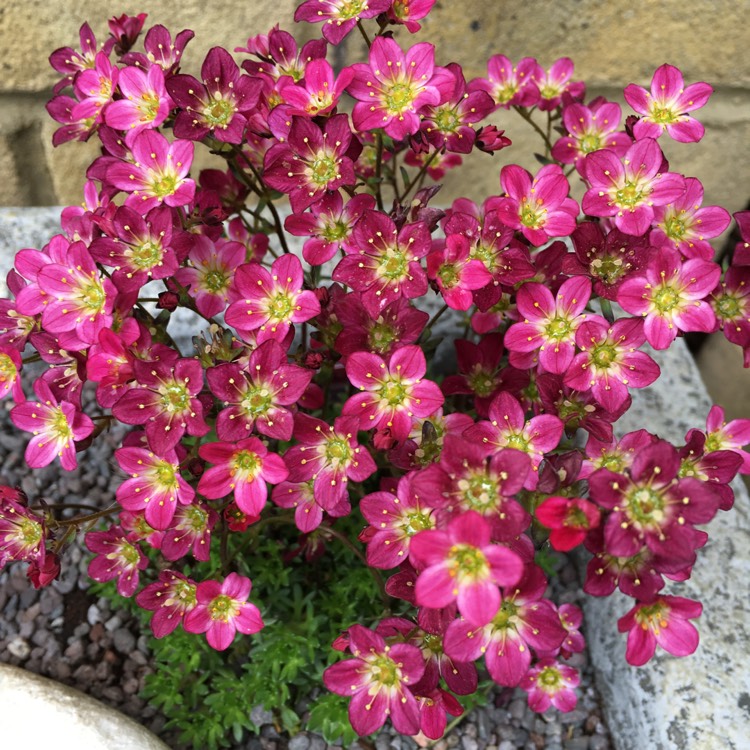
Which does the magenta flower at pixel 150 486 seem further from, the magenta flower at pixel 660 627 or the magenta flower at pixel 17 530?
the magenta flower at pixel 660 627

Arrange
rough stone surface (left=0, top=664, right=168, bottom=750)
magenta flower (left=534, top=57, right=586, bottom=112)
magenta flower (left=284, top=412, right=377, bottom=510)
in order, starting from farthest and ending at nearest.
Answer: magenta flower (left=534, top=57, right=586, bottom=112) → rough stone surface (left=0, top=664, right=168, bottom=750) → magenta flower (left=284, top=412, right=377, bottom=510)

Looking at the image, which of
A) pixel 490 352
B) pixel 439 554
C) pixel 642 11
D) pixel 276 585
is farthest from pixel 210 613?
pixel 642 11

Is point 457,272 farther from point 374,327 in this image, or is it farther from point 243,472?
point 243,472

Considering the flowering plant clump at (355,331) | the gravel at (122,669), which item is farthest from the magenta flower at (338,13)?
the gravel at (122,669)

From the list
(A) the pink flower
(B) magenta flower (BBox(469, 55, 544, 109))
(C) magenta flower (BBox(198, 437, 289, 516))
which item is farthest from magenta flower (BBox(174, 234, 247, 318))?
(A) the pink flower

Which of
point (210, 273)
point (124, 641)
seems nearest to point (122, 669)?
point (124, 641)

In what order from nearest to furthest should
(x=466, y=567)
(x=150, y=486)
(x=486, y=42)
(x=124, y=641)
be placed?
1. (x=466, y=567)
2. (x=150, y=486)
3. (x=124, y=641)
4. (x=486, y=42)

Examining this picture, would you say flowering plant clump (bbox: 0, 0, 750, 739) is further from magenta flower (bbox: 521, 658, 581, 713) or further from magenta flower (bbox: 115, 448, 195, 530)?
magenta flower (bbox: 521, 658, 581, 713)
